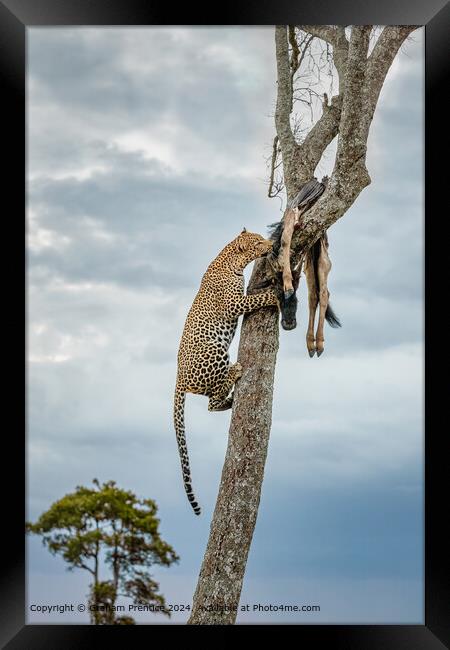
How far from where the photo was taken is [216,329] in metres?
6.03

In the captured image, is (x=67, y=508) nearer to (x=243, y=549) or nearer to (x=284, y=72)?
(x=243, y=549)

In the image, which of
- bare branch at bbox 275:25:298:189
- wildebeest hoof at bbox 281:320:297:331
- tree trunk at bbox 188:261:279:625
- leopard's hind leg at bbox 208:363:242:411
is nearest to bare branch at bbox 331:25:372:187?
bare branch at bbox 275:25:298:189

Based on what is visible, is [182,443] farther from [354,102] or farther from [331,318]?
[354,102]

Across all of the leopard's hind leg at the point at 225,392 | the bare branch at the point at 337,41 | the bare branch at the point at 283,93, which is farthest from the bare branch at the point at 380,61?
the leopard's hind leg at the point at 225,392

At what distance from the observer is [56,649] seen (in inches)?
216

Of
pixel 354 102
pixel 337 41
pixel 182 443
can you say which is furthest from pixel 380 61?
pixel 182 443

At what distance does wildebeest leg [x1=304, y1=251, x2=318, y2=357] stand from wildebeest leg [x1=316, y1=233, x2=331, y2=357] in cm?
4

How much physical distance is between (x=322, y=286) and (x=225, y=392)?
1037mm

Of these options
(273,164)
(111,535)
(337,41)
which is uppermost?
(337,41)

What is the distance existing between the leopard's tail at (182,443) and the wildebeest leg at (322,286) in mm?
1046

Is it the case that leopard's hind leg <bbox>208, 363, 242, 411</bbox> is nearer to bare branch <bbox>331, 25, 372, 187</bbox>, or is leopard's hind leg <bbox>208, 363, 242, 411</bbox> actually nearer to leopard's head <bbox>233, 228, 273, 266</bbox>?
leopard's head <bbox>233, 228, 273, 266</bbox>

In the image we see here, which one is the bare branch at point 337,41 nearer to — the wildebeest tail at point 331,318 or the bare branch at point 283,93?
the bare branch at point 283,93

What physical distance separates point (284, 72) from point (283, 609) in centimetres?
400
